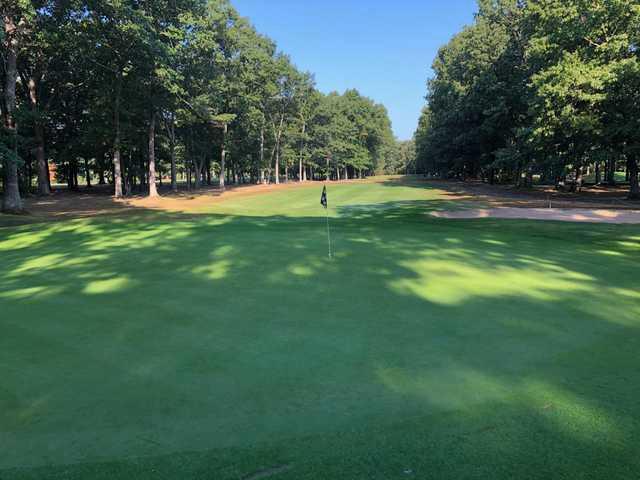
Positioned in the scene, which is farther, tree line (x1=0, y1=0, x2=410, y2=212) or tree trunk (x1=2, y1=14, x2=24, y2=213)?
tree line (x1=0, y1=0, x2=410, y2=212)

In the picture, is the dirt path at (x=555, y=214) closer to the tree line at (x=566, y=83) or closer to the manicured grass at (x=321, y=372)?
the tree line at (x=566, y=83)

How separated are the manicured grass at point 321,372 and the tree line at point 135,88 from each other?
653 inches

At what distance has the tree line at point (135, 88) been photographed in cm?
2403

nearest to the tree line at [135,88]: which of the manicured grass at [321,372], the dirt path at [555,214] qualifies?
the manicured grass at [321,372]

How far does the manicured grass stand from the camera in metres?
2.89

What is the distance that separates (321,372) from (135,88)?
108 feet

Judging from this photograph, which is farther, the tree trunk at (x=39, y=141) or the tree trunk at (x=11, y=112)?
the tree trunk at (x=39, y=141)

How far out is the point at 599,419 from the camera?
326cm

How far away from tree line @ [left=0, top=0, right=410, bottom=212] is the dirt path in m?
19.4

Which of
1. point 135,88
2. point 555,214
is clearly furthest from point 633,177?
point 135,88

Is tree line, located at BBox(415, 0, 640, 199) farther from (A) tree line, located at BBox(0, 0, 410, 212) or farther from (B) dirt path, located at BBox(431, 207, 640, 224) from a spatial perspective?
(A) tree line, located at BBox(0, 0, 410, 212)

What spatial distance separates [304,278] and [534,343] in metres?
3.86

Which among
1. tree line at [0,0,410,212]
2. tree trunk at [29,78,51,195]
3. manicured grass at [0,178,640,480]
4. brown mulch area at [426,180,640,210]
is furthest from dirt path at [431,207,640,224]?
tree trunk at [29,78,51,195]

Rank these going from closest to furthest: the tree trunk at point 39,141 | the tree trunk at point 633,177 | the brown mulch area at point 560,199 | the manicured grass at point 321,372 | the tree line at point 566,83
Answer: the manicured grass at point 321,372 → the tree line at point 566,83 → the brown mulch area at point 560,199 → the tree trunk at point 633,177 → the tree trunk at point 39,141
